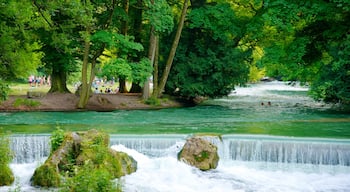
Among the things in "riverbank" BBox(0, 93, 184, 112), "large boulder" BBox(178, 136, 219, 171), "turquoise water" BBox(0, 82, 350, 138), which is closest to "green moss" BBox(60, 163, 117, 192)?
"large boulder" BBox(178, 136, 219, 171)

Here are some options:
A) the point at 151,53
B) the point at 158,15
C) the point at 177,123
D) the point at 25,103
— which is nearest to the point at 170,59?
the point at 151,53

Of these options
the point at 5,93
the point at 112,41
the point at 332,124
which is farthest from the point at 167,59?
the point at 5,93

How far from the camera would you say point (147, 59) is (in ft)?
89.6

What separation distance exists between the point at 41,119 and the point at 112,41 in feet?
19.0

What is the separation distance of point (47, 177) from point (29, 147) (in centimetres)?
366

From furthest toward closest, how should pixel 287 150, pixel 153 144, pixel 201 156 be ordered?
pixel 153 144 < pixel 287 150 < pixel 201 156

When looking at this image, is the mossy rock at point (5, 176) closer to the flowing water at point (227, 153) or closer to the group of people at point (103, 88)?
the flowing water at point (227, 153)

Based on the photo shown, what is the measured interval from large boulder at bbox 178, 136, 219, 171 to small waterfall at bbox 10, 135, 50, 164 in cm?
466

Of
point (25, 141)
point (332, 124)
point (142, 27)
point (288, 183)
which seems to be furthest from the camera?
point (142, 27)

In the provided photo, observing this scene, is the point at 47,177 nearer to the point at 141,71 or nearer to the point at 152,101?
the point at 141,71

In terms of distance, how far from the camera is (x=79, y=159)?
12172 mm

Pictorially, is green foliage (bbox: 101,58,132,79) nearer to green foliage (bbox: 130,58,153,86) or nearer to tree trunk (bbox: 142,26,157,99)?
green foliage (bbox: 130,58,153,86)

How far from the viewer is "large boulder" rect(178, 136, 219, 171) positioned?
1405cm

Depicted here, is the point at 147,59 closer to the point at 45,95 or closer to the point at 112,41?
the point at 112,41
